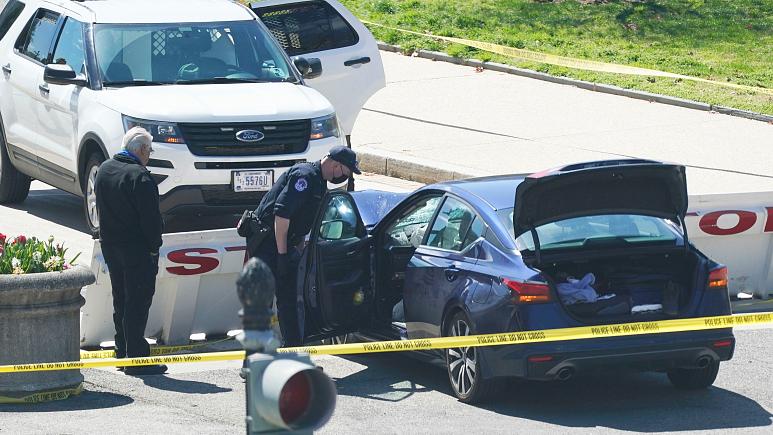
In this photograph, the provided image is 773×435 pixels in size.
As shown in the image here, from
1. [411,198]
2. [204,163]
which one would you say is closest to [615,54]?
[204,163]

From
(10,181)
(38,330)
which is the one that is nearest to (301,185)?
(38,330)

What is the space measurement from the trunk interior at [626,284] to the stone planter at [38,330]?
3.00 metres

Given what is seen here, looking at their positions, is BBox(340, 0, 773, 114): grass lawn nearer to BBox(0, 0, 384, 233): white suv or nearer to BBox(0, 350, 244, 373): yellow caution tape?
BBox(0, 0, 384, 233): white suv

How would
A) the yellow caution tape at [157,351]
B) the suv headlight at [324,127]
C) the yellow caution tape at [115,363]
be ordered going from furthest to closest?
the suv headlight at [324,127] → the yellow caution tape at [157,351] → the yellow caution tape at [115,363]

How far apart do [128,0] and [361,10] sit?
36.9ft

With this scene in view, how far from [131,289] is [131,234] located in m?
0.37

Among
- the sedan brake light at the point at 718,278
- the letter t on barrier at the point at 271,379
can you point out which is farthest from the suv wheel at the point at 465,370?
the letter t on barrier at the point at 271,379

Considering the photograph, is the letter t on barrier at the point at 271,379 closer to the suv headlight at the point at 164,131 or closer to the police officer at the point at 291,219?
the police officer at the point at 291,219

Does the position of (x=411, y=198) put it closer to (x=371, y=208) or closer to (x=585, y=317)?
(x=371, y=208)

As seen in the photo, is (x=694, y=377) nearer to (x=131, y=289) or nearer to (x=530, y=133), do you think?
(x=131, y=289)

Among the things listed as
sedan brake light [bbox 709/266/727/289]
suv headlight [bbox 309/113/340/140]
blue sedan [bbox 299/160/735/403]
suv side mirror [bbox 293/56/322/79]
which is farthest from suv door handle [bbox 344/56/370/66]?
sedan brake light [bbox 709/266/727/289]

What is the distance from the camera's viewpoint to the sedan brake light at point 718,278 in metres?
8.59

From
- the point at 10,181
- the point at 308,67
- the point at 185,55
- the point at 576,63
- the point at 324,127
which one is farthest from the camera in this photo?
the point at 576,63

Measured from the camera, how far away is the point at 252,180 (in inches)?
478
